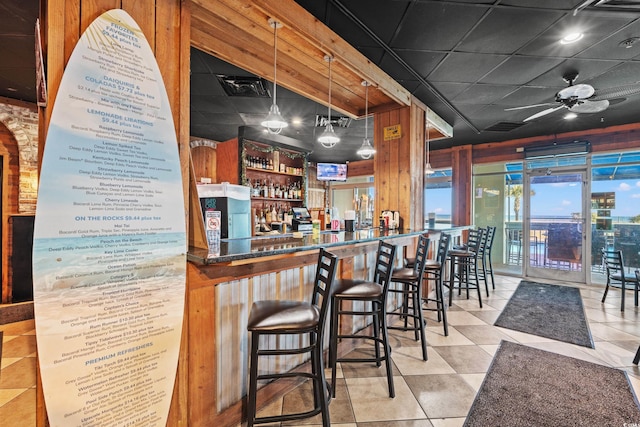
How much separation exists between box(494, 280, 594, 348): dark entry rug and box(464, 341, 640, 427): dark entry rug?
0.66 m

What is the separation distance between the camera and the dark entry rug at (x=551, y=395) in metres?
1.92

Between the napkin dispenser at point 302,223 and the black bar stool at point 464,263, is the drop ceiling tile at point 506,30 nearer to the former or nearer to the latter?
the napkin dispenser at point 302,223

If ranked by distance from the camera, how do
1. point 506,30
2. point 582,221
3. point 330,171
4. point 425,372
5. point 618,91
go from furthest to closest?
1. point 330,171
2. point 582,221
3. point 618,91
4. point 506,30
5. point 425,372

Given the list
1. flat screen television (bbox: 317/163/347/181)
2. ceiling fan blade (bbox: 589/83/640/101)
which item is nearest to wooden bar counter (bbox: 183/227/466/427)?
ceiling fan blade (bbox: 589/83/640/101)

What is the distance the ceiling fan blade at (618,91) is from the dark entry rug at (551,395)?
11.4 ft

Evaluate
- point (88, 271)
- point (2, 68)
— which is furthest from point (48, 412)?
Result: point (2, 68)

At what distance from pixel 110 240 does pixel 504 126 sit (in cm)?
636

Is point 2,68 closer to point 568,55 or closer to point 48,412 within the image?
point 48,412

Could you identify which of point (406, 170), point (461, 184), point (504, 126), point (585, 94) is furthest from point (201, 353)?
point (461, 184)

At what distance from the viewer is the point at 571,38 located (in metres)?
2.72

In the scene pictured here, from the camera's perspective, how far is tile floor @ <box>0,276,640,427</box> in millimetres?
1957

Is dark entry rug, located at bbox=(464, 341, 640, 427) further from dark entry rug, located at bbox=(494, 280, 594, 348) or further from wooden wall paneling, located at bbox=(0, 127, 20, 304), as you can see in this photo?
wooden wall paneling, located at bbox=(0, 127, 20, 304)

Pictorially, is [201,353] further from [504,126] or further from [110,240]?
[504,126]

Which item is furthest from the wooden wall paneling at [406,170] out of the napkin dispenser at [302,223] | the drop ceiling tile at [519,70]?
the napkin dispenser at [302,223]
